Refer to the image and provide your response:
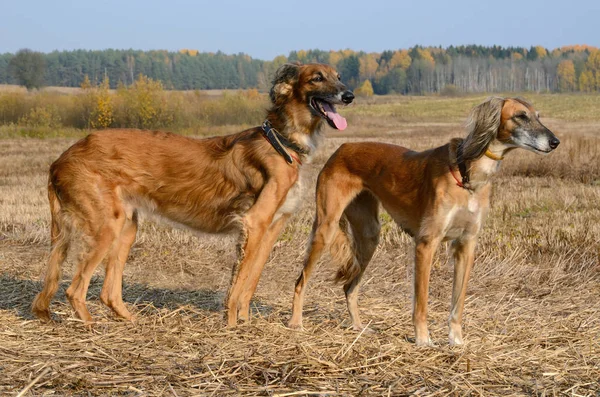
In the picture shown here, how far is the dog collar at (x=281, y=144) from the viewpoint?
5.85 m

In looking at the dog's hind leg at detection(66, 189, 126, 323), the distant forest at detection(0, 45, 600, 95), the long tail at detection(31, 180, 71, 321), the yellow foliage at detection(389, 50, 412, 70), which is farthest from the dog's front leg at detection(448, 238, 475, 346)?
the yellow foliage at detection(389, 50, 412, 70)

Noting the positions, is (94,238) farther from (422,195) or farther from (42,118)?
(42,118)

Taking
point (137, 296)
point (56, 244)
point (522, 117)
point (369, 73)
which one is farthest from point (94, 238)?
point (369, 73)

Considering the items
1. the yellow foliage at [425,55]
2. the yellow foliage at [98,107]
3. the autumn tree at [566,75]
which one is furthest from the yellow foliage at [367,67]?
the yellow foliage at [98,107]

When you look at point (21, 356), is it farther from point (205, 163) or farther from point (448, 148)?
point (448, 148)

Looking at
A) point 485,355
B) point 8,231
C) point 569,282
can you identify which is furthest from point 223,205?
point 8,231

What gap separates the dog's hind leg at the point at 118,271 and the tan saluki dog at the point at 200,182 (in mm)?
17

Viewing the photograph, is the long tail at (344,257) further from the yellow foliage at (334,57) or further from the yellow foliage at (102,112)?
the yellow foliage at (334,57)

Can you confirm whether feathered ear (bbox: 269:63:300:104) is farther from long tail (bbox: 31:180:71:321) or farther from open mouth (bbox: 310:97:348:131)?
long tail (bbox: 31:180:71:321)

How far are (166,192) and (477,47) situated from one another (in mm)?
186182

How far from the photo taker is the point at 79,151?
5.88m

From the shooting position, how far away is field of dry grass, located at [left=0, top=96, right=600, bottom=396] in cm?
418

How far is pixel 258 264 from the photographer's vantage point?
6023 mm

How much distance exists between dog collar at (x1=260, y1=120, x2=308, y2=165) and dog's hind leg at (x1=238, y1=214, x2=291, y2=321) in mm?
535
